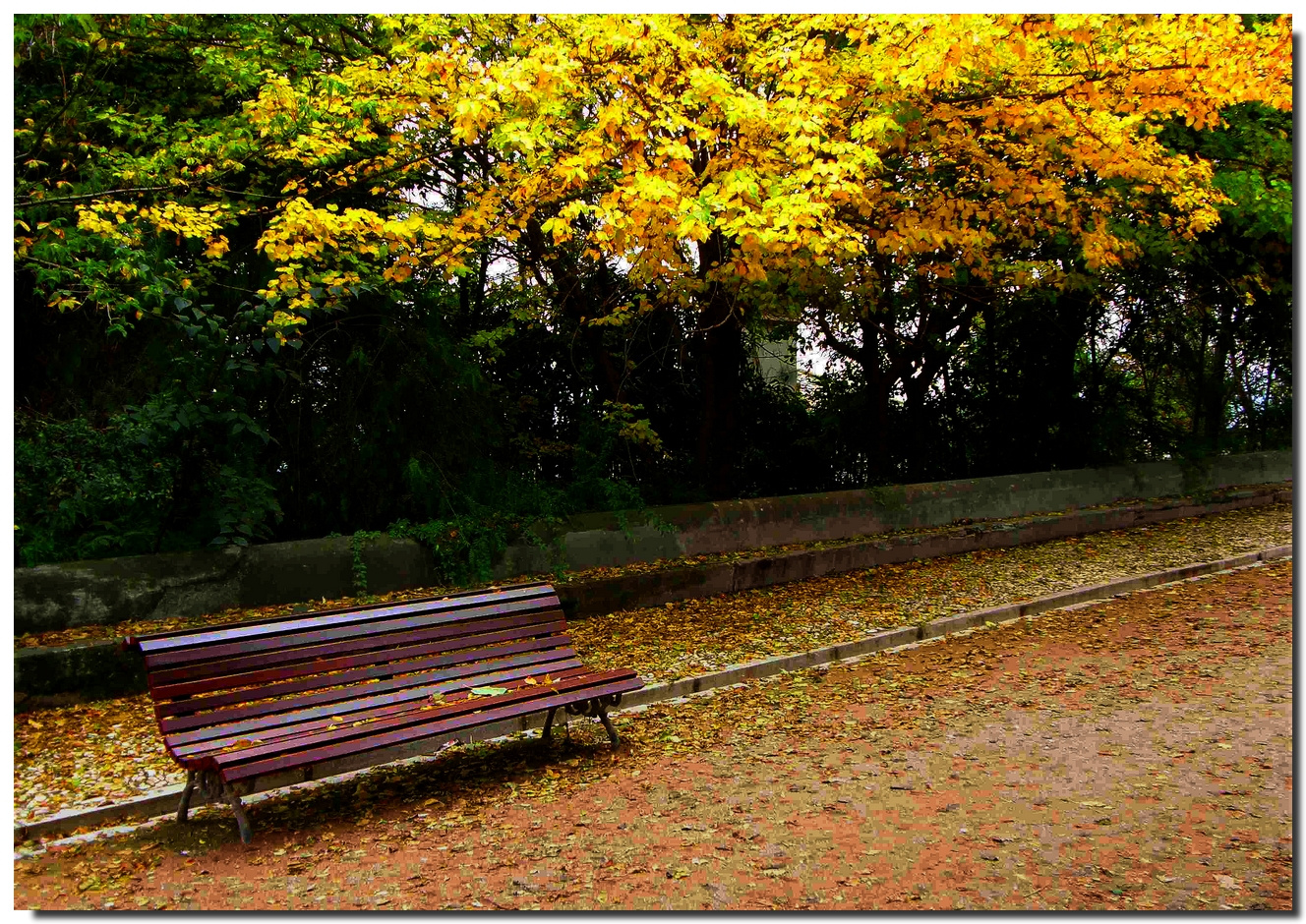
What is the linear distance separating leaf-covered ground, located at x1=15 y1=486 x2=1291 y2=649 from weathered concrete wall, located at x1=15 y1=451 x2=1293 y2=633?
0.21 ft

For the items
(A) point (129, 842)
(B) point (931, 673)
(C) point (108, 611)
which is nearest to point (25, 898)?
(A) point (129, 842)

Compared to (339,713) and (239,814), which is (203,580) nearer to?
(339,713)

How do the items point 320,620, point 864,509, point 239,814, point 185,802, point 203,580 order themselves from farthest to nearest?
point 864,509, point 203,580, point 320,620, point 185,802, point 239,814

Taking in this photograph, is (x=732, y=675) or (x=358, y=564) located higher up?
(x=358, y=564)

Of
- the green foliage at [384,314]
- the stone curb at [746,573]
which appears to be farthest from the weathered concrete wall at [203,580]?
the stone curb at [746,573]

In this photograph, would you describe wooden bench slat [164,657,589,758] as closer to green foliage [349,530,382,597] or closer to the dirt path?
the dirt path

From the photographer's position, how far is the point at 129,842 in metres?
4.47

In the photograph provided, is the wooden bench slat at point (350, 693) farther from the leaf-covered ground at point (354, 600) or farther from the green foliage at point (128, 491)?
the green foliage at point (128, 491)

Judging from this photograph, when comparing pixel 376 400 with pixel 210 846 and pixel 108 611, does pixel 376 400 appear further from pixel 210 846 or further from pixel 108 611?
pixel 210 846

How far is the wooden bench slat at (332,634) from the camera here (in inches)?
179

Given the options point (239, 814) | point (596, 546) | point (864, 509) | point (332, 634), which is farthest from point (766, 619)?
point (239, 814)

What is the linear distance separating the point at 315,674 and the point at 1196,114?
7.07m

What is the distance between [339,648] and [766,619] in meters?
4.05

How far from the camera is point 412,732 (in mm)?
4793
